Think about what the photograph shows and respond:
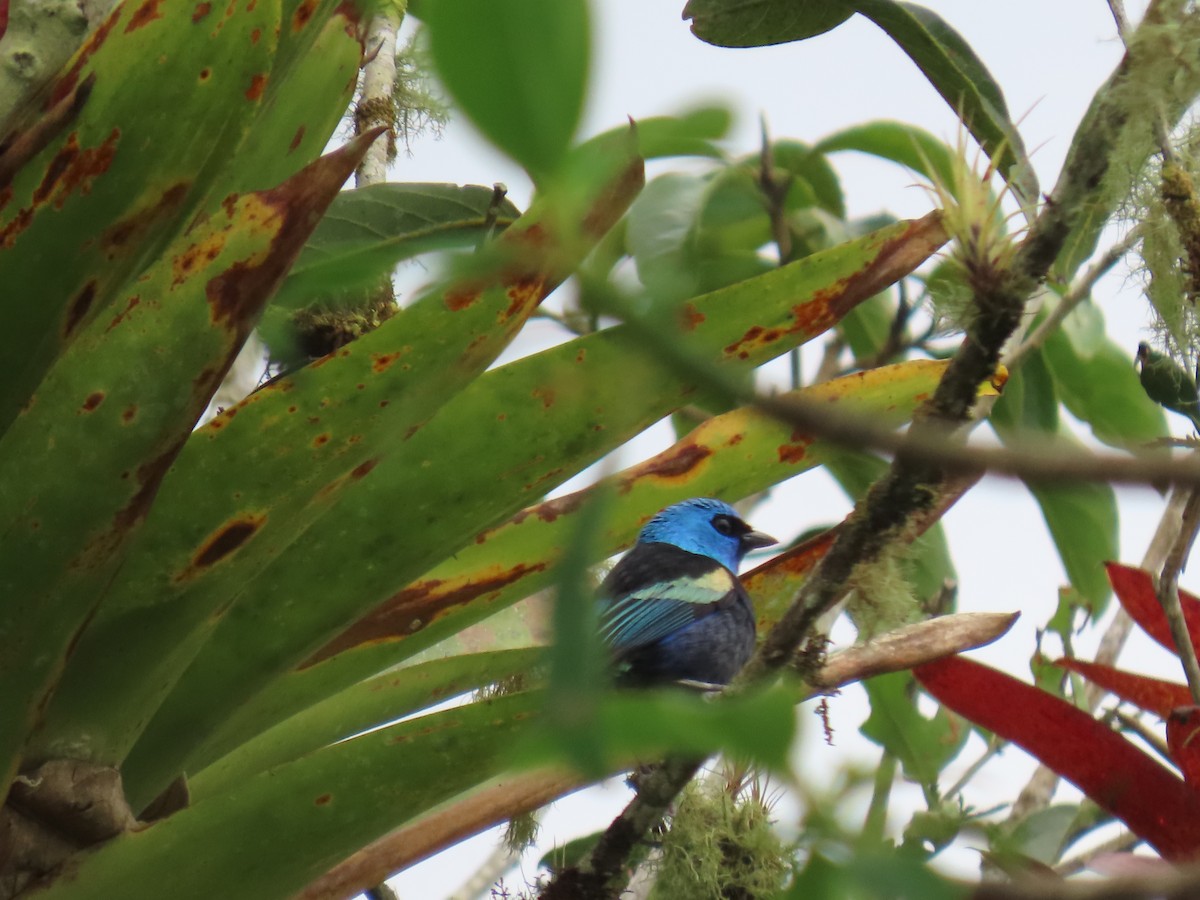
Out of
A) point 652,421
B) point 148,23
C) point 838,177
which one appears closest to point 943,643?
point 652,421

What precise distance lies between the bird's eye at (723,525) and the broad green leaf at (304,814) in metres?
2.44

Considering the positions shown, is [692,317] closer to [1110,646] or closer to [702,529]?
[1110,646]

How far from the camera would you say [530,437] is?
142 cm

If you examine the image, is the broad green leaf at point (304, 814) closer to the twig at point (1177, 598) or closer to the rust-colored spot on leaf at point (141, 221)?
the rust-colored spot on leaf at point (141, 221)

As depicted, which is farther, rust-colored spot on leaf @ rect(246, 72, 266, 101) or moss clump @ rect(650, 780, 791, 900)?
moss clump @ rect(650, 780, 791, 900)

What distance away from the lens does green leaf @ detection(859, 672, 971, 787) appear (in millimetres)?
2670

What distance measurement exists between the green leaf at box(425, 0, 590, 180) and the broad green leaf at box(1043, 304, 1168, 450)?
3.00m

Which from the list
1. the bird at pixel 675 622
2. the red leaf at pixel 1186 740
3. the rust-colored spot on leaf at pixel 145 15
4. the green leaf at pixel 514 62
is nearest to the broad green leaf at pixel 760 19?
the rust-colored spot on leaf at pixel 145 15

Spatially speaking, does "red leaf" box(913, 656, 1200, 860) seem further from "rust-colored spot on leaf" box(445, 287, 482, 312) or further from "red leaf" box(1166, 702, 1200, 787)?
"rust-colored spot on leaf" box(445, 287, 482, 312)

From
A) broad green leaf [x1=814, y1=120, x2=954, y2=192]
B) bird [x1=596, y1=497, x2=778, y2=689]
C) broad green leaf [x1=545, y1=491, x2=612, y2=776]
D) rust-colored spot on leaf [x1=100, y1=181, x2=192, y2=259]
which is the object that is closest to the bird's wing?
bird [x1=596, y1=497, x2=778, y2=689]

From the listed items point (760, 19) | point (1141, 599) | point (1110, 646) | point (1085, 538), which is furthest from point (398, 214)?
point (1110, 646)

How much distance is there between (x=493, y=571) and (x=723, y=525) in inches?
83.4

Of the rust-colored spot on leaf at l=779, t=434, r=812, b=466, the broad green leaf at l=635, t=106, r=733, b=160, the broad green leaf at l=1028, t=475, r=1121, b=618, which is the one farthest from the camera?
the broad green leaf at l=1028, t=475, r=1121, b=618

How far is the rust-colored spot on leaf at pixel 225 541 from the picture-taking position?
1256mm
